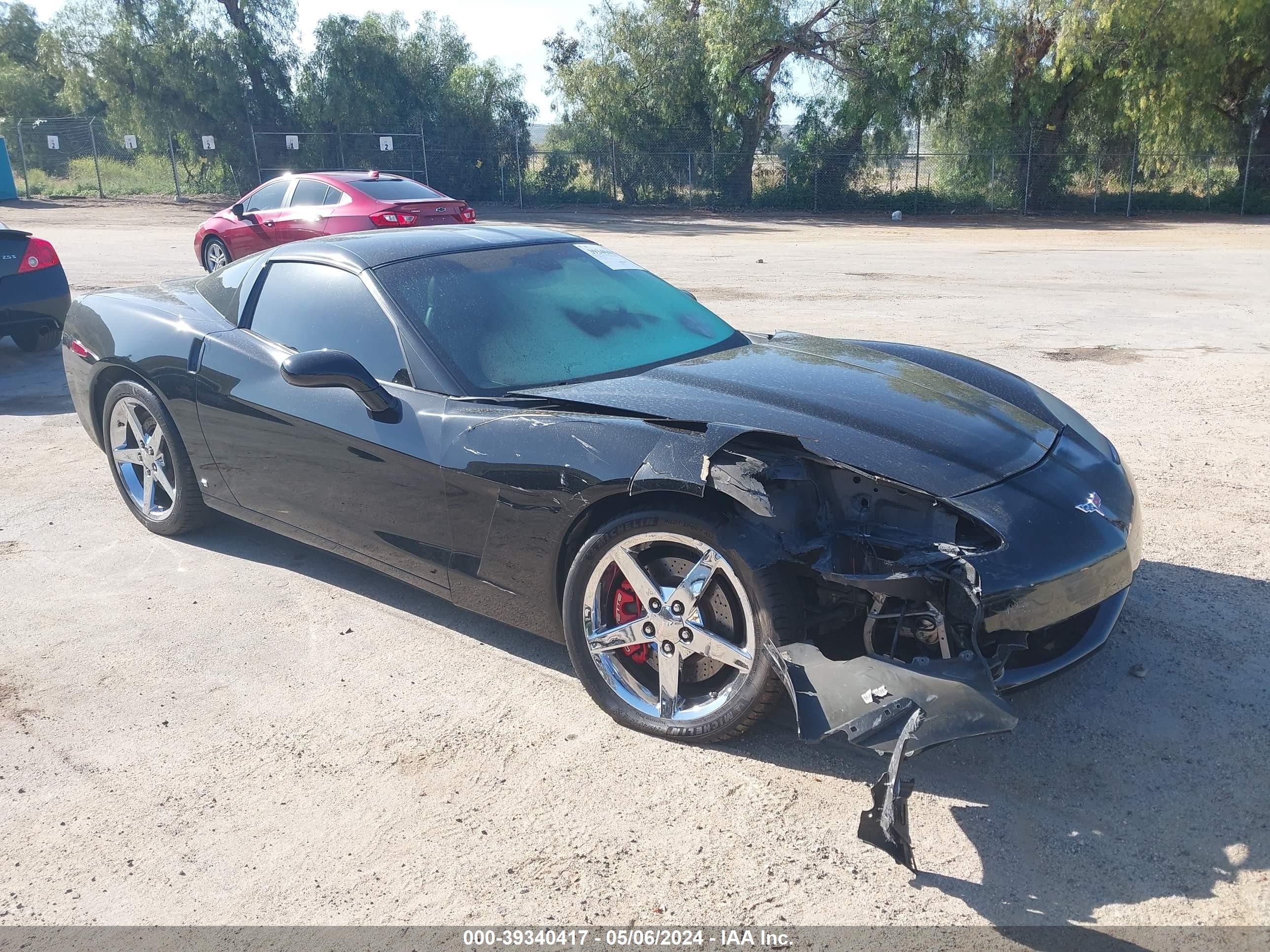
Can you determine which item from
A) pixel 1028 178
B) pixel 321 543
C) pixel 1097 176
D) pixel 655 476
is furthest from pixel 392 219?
pixel 1097 176

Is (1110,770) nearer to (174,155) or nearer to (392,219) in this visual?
(392,219)

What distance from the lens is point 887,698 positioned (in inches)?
112

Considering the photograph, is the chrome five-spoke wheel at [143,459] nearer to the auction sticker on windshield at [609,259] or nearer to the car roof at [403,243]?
the car roof at [403,243]

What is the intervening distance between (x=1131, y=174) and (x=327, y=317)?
30.8 meters

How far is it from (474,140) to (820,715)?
3446 centimetres

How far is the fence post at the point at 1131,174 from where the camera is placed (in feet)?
97.3

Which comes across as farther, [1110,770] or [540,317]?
[540,317]

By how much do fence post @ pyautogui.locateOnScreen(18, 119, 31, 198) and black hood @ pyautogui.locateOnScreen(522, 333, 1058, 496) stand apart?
3876 centimetres

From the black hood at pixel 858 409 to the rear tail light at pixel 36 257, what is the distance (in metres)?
7.35

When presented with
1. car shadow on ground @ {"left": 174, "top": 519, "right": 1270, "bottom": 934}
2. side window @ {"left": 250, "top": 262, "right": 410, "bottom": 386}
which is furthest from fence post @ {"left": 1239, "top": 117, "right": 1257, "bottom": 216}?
side window @ {"left": 250, "top": 262, "right": 410, "bottom": 386}

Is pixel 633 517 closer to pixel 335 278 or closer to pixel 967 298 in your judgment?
pixel 335 278

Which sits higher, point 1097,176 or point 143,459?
point 1097,176

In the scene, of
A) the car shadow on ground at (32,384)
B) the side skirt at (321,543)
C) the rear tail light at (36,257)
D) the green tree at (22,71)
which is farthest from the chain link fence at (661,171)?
the side skirt at (321,543)

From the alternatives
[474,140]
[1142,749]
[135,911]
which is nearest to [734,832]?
[1142,749]
